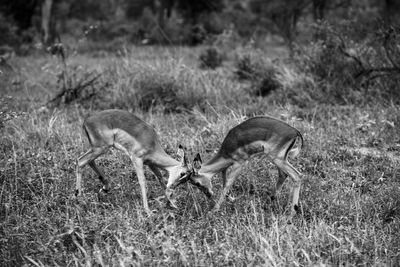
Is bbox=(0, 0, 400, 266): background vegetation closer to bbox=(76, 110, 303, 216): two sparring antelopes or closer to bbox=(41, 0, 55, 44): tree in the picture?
bbox=(76, 110, 303, 216): two sparring antelopes

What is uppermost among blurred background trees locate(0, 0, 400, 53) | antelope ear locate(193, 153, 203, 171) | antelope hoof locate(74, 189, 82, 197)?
antelope ear locate(193, 153, 203, 171)

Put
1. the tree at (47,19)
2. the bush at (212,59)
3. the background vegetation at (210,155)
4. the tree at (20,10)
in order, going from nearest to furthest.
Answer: the background vegetation at (210,155)
the bush at (212,59)
the tree at (47,19)
the tree at (20,10)

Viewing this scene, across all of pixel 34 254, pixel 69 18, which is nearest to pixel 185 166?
pixel 34 254

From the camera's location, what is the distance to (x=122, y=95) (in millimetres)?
9266

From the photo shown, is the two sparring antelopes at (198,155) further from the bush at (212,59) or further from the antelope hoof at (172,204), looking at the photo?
the bush at (212,59)

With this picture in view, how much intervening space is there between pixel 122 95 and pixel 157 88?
0.66 metres

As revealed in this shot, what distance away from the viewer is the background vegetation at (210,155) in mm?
4211

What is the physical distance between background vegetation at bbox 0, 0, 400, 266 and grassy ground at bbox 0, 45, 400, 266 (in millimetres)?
18

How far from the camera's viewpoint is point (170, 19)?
68.0 ft

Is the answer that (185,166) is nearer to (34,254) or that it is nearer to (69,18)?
(34,254)

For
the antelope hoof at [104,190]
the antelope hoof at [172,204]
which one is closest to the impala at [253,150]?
the antelope hoof at [172,204]

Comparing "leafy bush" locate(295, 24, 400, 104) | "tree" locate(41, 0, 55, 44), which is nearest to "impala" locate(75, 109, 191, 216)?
"leafy bush" locate(295, 24, 400, 104)

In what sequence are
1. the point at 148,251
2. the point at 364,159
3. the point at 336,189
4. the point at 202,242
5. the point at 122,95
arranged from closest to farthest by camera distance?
1. the point at 148,251
2. the point at 202,242
3. the point at 336,189
4. the point at 364,159
5. the point at 122,95

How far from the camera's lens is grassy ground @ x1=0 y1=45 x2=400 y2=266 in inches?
161
